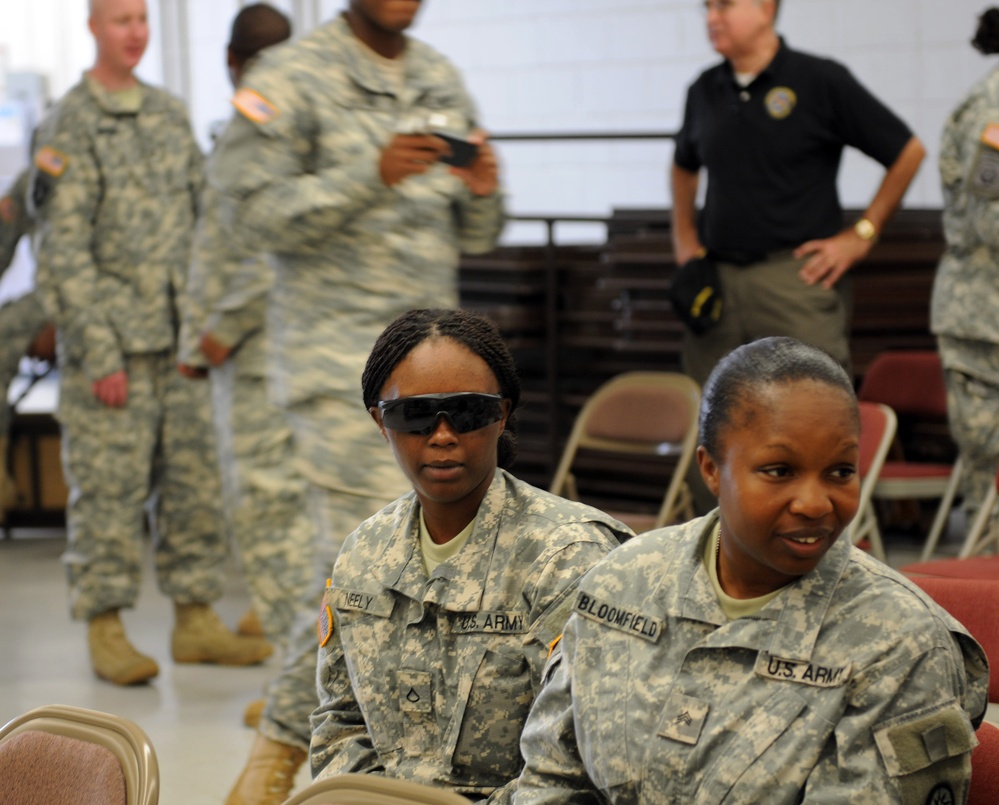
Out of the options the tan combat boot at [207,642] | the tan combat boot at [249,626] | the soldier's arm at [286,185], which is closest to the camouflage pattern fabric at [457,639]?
the soldier's arm at [286,185]

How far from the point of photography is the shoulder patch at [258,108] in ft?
8.43

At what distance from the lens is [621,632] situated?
1490mm

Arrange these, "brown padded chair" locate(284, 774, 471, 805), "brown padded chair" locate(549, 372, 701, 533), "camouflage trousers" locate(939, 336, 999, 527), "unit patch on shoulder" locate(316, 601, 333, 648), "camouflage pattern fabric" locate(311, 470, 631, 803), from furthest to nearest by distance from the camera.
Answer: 1. "brown padded chair" locate(549, 372, 701, 533)
2. "camouflage trousers" locate(939, 336, 999, 527)
3. "unit patch on shoulder" locate(316, 601, 333, 648)
4. "camouflage pattern fabric" locate(311, 470, 631, 803)
5. "brown padded chair" locate(284, 774, 471, 805)

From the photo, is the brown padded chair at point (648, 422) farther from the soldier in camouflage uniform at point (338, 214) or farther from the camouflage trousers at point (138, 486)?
the soldier in camouflage uniform at point (338, 214)

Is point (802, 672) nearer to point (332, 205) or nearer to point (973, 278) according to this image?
point (332, 205)

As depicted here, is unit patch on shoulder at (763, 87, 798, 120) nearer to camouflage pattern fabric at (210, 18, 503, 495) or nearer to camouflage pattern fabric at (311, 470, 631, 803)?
camouflage pattern fabric at (210, 18, 503, 495)

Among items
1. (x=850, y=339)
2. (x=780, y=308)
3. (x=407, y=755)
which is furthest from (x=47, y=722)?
(x=850, y=339)

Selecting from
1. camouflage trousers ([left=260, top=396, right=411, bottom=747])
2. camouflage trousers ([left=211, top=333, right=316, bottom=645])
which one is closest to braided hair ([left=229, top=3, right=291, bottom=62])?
camouflage trousers ([left=211, top=333, right=316, bottom=645])

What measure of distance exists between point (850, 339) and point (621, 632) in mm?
4010

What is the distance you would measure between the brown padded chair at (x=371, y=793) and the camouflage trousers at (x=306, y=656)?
1119 millimetres

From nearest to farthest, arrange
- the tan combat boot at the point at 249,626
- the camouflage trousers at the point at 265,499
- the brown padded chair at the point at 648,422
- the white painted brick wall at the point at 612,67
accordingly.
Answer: the camouflage trousers at the point at 265,499
the brown padded chair at the point at 648,422
the tan combat boot at the point at 249,626
the white painted brick wall at the point at 612,67

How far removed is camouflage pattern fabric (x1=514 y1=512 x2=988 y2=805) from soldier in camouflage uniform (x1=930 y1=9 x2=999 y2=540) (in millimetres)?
2465

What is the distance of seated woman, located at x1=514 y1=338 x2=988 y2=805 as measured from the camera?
1331mm

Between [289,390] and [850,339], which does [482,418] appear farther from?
[850,339]
